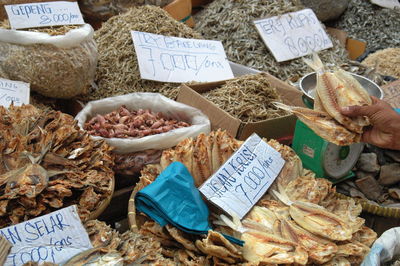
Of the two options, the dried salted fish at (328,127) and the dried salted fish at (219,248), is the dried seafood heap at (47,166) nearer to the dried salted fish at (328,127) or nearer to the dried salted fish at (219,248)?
the dried salted fish at (219,248)

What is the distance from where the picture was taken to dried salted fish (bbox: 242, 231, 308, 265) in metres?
1.27

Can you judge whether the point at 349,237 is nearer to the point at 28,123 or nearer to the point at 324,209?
the point at 324,209

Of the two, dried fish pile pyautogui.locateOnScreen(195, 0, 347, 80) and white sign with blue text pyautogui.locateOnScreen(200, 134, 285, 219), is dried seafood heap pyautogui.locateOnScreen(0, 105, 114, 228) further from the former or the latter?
dried fish pile pyautogui.locateOnScreen(195, 0, 347, 80)

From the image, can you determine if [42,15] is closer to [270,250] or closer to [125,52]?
[125,52]

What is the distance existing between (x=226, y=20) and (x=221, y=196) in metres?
1.99

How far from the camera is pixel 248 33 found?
9.93ft

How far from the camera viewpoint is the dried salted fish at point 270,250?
4.18 feet

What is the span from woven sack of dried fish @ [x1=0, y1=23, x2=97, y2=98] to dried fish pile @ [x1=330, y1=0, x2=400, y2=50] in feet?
8.32

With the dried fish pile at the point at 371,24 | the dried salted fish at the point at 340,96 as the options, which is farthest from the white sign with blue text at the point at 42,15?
the dried fish pile at the point at 371,24

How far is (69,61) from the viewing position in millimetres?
1964

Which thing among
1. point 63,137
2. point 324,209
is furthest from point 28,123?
point 324,209

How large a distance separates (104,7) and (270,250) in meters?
2.21

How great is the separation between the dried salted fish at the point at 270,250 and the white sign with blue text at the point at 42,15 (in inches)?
53.3

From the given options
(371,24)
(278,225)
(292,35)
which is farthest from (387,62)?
(278,225)
